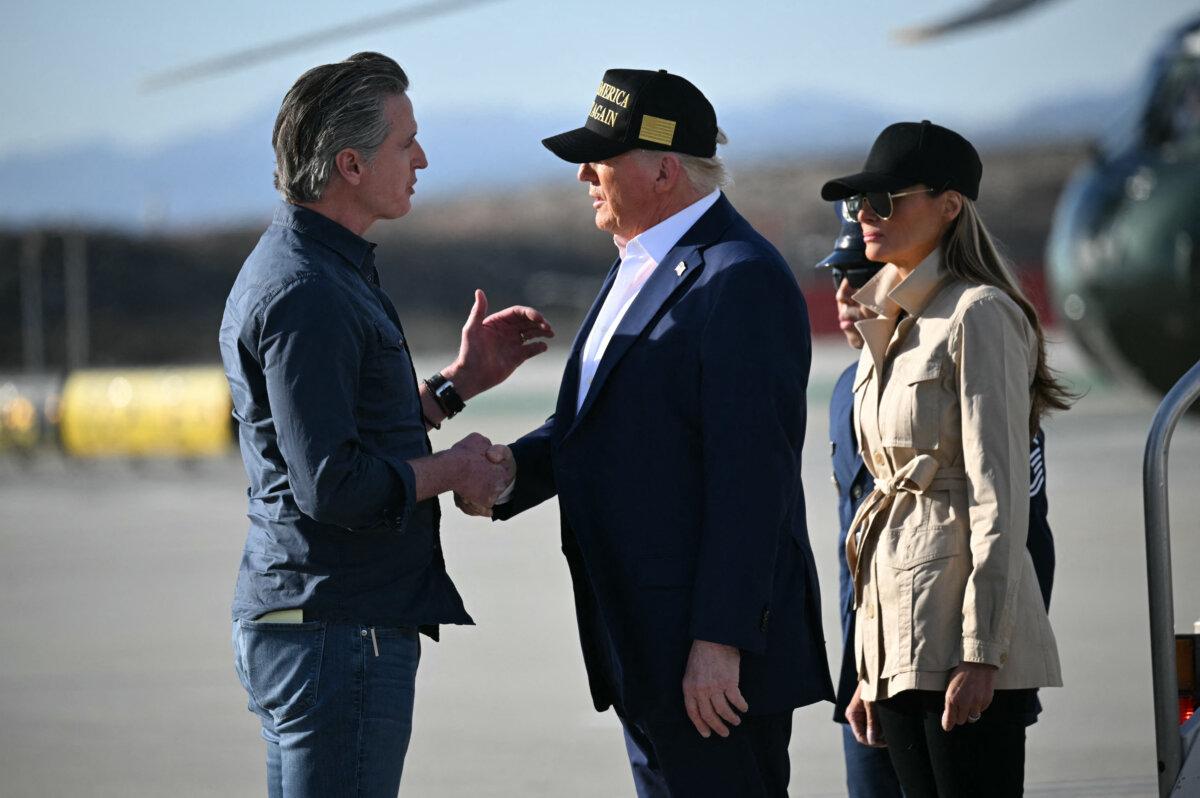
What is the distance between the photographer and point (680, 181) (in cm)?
267

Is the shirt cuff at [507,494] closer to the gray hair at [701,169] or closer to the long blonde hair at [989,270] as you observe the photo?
the gray hair at [701,169]

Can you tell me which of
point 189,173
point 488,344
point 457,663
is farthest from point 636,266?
point 189,173

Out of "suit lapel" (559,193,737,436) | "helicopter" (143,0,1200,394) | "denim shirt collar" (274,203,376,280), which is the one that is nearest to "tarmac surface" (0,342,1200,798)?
"helicopter" (143,0,1200,394)

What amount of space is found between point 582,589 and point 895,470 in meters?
0.59

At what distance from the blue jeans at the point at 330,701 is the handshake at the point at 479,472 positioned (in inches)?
11.9

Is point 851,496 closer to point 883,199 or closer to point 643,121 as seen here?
point 883,199

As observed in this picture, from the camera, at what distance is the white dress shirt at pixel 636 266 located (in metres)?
2.65

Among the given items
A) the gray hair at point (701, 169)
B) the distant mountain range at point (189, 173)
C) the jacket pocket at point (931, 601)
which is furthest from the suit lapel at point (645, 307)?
the distant mountain range at point (189, 173)

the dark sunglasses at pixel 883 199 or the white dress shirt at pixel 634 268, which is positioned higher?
the dark sunglasses at pixel 883 199

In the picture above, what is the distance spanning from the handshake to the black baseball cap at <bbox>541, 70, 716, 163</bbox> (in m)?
0.53

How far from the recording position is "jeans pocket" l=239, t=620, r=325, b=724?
2402 millimetres

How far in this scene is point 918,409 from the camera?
2.60 meters

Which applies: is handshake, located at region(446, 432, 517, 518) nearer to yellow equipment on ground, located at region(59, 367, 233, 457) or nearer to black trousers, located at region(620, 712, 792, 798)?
black trousers, located at region(620, 712, 792, 798)

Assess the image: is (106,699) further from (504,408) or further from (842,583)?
(504,408)
